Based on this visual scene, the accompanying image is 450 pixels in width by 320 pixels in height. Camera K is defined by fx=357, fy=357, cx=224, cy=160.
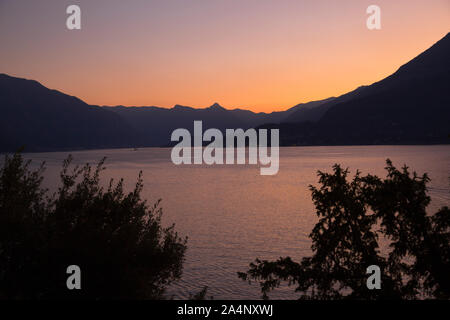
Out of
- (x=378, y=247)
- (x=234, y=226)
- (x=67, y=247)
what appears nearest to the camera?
(x=378, y=247)

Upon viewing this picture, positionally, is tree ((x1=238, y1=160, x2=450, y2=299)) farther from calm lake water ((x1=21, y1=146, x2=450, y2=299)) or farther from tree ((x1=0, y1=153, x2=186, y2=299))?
calm lake water ((x1=21, y1=146, x2=450, y2=299))

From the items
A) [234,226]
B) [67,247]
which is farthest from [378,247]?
[234,226]

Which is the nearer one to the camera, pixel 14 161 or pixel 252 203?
pixel 14 161

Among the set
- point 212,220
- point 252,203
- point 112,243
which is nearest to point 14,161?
point 112,243

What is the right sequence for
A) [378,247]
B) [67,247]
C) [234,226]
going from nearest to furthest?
[378,247] < [67,247] < [234,226]

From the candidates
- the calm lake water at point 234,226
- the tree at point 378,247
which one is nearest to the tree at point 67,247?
the tree at point 378,247

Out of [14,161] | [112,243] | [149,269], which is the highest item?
[14,161]

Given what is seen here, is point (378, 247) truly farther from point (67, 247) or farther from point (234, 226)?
point (234, 226)

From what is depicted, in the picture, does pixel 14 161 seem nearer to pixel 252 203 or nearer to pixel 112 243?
pixel 112 243

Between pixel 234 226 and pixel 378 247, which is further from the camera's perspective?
pixel 234 226

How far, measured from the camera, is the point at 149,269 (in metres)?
13.8

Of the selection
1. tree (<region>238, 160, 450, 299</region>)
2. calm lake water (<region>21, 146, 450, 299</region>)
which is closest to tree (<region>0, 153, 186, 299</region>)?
tree (<region>238, 160, 450, 299</region>)

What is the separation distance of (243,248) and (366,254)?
24.8 meters

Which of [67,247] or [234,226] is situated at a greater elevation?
[67,247]
